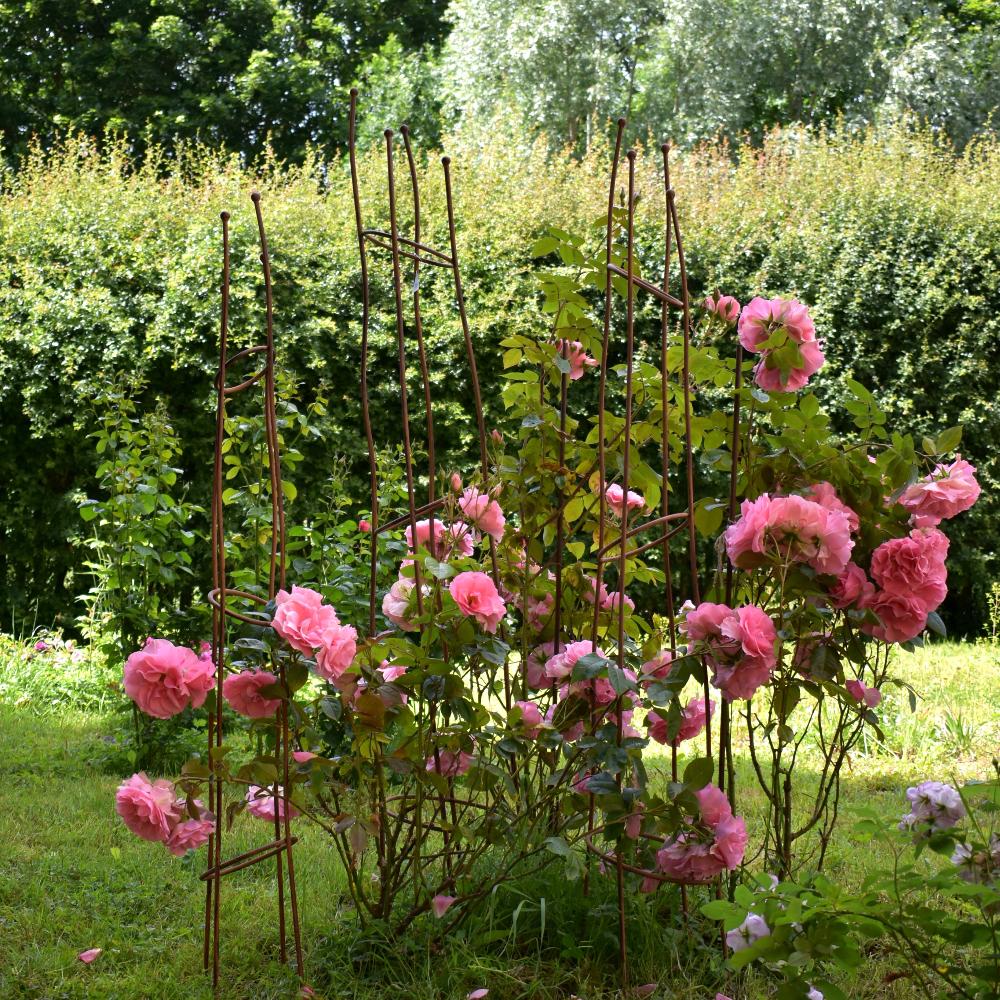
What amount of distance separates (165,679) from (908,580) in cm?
118

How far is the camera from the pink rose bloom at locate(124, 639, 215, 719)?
1.66 metres

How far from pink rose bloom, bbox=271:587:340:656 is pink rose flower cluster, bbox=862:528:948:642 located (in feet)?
2.90

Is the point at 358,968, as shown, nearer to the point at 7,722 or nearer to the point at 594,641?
the point at 594,641

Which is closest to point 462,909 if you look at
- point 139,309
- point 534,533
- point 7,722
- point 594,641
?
point 594,641

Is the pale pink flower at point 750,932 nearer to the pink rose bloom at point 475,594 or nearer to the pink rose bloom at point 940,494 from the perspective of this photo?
the pink rose bloom at point 475,594

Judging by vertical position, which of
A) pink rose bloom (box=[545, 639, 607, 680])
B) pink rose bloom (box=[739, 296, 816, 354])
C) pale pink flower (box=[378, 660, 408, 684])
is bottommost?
pale pink flower (box=[378, 660, 408, 684])

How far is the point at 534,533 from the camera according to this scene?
2.08m

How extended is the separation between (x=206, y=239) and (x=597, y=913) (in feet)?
16.1

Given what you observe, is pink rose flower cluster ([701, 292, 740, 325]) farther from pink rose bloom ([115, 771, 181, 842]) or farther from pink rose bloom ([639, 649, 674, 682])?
pink rose bloom ([115, 771, 181, 842])

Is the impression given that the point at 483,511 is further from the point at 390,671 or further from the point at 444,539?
the point at 390,671

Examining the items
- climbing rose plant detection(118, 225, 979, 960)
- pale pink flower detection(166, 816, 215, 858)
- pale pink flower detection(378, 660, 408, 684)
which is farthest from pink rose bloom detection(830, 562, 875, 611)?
pale pink flower detection(166, 816, 215, 858)

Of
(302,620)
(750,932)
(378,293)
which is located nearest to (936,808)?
(750,932)

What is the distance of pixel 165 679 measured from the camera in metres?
1.67

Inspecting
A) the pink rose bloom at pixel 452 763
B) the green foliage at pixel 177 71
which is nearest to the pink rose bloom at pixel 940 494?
the pink rose bloom at pixel 452 763
